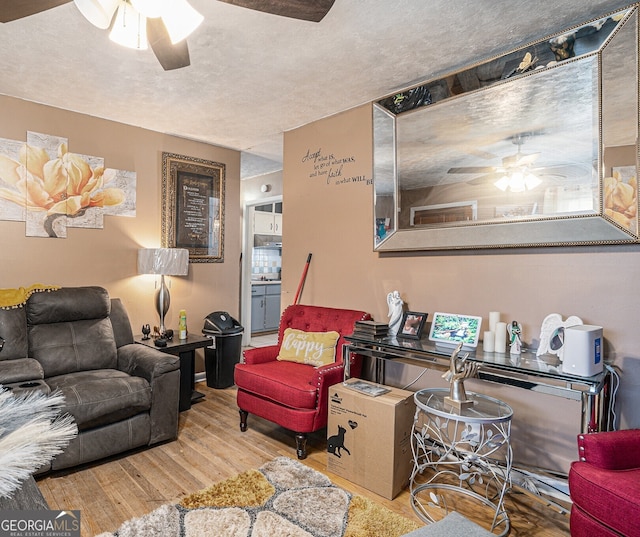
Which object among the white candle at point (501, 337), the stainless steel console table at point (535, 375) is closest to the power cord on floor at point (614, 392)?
the stainless steel console table at point (535, 375)

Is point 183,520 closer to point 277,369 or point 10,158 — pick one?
point 277,369

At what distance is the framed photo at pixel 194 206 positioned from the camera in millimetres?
3959

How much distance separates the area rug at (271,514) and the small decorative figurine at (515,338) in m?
1.04

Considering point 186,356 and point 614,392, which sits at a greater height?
point 614,392

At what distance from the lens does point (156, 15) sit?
1.62 m

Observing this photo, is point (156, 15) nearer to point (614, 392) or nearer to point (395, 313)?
point (395, 313)

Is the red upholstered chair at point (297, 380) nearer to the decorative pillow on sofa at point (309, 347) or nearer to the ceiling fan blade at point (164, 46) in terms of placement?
the decorative pillow on sofa at point (309, 347)

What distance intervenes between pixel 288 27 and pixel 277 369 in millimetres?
2186

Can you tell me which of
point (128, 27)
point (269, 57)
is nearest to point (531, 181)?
point (269, 57)

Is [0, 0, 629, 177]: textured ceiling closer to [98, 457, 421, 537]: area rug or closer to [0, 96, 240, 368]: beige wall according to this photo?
[0, 96, 240, 368]: beige wall

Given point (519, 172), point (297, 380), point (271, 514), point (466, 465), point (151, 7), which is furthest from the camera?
point (297, 380)

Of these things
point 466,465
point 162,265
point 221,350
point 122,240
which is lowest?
point 466,465

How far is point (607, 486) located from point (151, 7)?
2.57 meters

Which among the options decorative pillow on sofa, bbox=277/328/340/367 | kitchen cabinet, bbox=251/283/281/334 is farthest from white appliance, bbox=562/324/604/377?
kitchen cabinet, bbox=251/283/281/334
